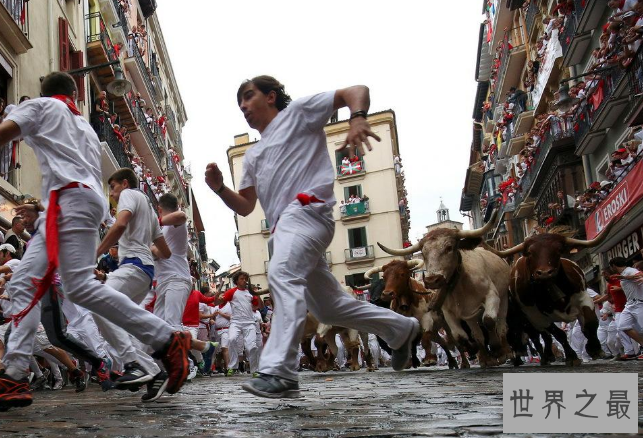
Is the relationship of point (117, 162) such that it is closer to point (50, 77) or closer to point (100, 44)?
point (100, 44)

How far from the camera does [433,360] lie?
1390 cm

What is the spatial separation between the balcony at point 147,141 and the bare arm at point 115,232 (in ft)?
90.4

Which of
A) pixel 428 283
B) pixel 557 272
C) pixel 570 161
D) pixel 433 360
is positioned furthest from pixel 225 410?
pixel 570 161

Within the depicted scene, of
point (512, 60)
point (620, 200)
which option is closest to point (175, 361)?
point (620, 200)

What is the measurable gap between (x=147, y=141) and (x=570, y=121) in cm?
1918

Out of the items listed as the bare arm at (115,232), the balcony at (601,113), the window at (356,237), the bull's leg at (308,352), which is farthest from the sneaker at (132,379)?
the window at (356,237)

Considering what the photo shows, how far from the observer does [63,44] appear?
2180cm

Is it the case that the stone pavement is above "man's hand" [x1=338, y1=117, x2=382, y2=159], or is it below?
below

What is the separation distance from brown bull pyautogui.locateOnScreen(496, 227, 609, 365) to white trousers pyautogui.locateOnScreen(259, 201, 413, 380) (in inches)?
176

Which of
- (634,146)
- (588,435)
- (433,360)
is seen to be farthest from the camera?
(634,146)

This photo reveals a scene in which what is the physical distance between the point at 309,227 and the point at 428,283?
482 cm

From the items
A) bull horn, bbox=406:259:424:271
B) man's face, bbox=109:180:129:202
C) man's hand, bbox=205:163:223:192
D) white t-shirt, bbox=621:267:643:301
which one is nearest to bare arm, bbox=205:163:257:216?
man's hand, bbox=205:163:223:192

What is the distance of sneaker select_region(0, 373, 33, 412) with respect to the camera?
4.72 m

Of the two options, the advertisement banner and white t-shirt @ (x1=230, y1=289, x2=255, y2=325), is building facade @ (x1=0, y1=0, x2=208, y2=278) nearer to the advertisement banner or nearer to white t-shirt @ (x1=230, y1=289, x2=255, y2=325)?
white t-shirt @ (x1=230, y1=289, x2=255, y2=325)
